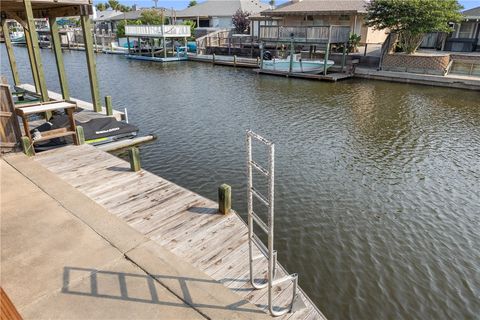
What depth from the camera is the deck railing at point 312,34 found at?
31.0 m

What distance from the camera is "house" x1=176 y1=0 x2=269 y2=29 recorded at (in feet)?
218

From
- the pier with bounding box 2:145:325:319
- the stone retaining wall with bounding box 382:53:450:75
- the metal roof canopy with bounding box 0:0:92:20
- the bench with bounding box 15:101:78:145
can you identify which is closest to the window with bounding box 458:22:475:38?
the stone retaining wall with bounding box 382:53:450:75

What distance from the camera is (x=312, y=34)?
3173cm

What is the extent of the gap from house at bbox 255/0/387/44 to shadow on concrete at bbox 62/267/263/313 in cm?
3898

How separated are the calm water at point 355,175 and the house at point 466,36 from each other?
44.6 ft

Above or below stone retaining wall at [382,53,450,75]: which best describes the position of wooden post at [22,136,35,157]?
below

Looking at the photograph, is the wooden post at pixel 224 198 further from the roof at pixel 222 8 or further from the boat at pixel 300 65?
the roof at pixel 222 8

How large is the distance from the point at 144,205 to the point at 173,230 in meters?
1.46

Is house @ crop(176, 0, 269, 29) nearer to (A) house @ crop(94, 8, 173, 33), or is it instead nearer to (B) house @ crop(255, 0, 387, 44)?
(A) house @ crop(94, 8, 173, 33)

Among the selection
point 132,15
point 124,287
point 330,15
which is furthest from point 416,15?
point 132,15

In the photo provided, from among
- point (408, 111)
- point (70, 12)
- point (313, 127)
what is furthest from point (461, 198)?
point (70, 12)

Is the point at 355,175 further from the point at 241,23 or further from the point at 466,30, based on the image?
the point at 241,23

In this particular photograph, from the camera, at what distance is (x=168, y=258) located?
258 inches

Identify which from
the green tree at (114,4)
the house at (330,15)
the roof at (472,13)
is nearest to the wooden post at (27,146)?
the house at (330,15)
